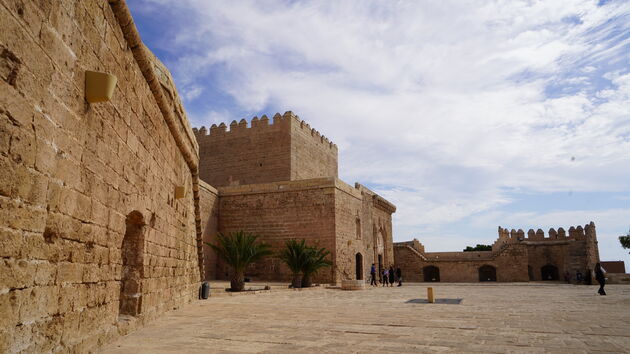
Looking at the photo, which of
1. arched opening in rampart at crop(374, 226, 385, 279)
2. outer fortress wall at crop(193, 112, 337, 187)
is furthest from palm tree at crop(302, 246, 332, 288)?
arched opening in rampart at crop(374, 226, 385, 279)

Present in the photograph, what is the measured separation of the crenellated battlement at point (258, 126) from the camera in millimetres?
22078

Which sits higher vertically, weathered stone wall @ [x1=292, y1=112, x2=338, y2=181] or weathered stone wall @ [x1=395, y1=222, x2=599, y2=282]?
weathered stone wall @ [x1=292, y1=112, x2=338, y2=181]

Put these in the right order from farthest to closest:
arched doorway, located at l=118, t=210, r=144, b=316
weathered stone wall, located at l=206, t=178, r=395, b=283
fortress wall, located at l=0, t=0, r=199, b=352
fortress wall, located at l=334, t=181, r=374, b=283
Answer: fortress wall, located at l=334, t=181, r=374, b=283, weathered stone wall, located at l=206, t=178, r=395, b=283, arched doorway, located at l=118, t=210, r=144, b=316, fortress wall, located at l=0, t=0, r=199, b=352

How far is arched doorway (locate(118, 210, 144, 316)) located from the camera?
494 centimetres

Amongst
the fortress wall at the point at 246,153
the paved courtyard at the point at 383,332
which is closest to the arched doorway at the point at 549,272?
the fortress wall at the point at 246,153

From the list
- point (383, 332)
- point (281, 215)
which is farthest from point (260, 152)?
point (383, 332)

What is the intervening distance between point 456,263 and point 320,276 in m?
13.3

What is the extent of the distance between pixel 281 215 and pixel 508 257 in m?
15.7

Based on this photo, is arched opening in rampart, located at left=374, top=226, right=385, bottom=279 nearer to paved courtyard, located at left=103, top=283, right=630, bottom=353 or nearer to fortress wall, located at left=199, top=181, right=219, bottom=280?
fortress wall, located at left=199, top=181, right=219, bottom=280

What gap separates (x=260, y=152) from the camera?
2238cm

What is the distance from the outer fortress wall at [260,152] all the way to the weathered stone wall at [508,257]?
943 cm

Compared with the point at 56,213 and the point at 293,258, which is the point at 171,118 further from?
the point at 293,258

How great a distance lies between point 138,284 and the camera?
16.4 ft

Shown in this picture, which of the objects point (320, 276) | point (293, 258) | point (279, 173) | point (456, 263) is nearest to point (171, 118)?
point (293, 258)
